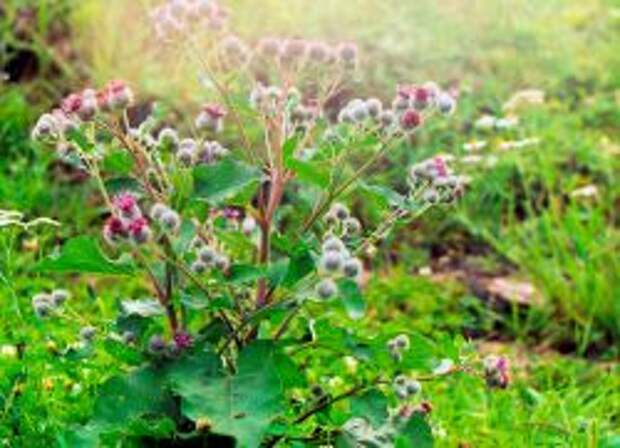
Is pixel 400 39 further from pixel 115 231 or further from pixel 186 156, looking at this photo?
pixel 115 231

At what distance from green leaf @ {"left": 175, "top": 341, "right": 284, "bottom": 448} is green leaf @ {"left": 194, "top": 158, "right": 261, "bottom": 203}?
0.75 ft

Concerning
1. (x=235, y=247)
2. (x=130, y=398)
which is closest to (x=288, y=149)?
(x=235, y=247)

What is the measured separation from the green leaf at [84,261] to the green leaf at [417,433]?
1.58 feet

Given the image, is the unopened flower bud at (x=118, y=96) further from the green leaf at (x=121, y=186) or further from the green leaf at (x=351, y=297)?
the green leaf at (x=351, y=297)

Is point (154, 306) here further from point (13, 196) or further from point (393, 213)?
point (13, 196)

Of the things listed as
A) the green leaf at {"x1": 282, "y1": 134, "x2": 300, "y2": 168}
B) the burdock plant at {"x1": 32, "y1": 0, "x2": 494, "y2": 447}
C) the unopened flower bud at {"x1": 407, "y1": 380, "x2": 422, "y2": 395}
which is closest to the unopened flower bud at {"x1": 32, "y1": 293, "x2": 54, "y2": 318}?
the burdock plant at {"x1": 32, "y1": 0, "x2": 494, "y2": 447}

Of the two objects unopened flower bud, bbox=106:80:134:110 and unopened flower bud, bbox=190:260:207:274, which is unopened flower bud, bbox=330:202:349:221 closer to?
unopened flower bud, bbox=190:260:207:274

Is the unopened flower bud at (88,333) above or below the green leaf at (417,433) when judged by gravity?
above

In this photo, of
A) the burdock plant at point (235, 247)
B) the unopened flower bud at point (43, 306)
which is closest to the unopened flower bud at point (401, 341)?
the burdock plant at point (235, 247)

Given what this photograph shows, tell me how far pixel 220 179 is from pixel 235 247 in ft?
0.56

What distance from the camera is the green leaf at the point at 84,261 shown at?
2025 mm

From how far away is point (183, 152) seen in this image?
215 cm

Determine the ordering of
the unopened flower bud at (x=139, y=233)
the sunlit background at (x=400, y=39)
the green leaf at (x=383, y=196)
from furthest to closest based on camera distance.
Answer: the sunlit background at (x=400, y=39)
the green leaf at (x=383, y=196)
the unopened flower bud at (x=139, y=233)

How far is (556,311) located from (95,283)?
1302 mm
